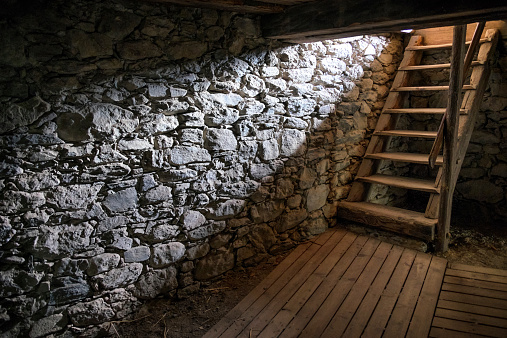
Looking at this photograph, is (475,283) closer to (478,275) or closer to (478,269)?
(478,275)

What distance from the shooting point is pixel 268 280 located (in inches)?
114

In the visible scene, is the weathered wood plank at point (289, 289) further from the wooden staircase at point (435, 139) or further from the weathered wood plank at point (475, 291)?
the weathered wood plank at point (475, 291)

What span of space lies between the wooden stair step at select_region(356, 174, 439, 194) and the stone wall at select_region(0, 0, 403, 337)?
2.84 ft

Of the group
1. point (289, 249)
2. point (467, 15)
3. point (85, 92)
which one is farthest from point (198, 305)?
point (467, 15)

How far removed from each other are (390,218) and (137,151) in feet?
7.88

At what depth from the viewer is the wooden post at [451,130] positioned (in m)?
2.86

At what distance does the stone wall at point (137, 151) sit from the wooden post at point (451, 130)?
1.01 metres

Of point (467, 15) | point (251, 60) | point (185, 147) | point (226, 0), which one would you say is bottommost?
point (185, 147)

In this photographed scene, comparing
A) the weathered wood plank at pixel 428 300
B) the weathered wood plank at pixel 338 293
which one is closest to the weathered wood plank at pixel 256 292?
the weathered wood plank at pixel 338 293

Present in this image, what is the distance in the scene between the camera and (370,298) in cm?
264

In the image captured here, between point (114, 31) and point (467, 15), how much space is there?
200 centimetres

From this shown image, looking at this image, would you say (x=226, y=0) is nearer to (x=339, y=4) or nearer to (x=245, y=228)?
(x=339, y=4)

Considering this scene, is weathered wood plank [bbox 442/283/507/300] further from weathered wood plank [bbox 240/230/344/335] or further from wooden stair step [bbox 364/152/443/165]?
wooden stair step [bbox 364/152/443/165]

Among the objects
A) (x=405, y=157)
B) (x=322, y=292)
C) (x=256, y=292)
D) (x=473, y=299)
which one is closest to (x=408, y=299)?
(x=473, y=299)
